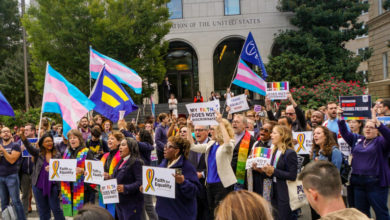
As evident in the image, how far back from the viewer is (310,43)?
23438 millimetres

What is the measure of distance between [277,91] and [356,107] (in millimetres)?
2916

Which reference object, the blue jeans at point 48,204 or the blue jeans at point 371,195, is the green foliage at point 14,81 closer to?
the blue jeans at point 48,204

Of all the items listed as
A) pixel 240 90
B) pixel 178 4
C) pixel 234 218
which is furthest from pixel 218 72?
pixel 234 218

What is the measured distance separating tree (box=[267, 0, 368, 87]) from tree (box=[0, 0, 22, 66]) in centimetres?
2409

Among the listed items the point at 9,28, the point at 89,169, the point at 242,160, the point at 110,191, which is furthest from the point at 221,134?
the point at 9,28

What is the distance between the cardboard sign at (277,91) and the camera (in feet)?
28.3

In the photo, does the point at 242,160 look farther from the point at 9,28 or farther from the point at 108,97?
the point at 9,28

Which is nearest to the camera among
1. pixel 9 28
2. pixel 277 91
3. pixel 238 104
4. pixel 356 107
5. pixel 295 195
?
pixel 295 195

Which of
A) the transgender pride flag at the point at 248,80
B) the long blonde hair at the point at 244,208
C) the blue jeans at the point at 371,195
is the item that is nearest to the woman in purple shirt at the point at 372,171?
the blue jeans at the point at 371,195

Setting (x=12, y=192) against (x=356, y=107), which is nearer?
(x=356, y=107)

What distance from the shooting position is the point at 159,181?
509cm

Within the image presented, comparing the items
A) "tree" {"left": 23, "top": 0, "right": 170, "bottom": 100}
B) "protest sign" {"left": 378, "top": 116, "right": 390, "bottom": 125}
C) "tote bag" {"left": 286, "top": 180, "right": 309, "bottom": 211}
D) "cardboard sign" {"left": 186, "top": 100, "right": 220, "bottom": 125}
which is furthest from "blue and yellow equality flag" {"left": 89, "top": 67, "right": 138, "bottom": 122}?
"tree" {"left": 23, "top": 0, "right": 170, "bottom": 100}

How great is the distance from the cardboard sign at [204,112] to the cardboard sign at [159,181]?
4.17ft

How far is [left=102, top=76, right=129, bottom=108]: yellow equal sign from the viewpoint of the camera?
912 centimetres
